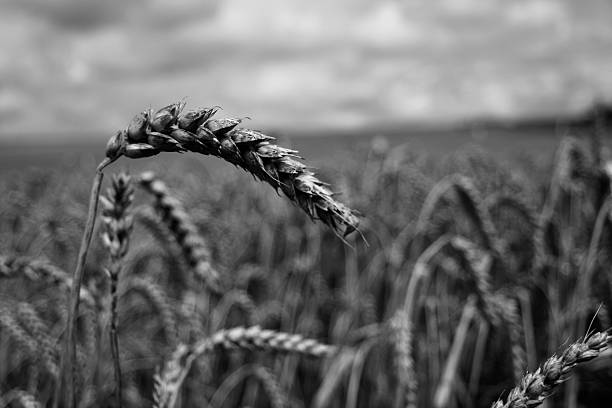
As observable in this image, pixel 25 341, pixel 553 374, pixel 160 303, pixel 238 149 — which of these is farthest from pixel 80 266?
pixel 160 303

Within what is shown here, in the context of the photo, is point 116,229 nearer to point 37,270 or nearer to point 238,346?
point 238,346

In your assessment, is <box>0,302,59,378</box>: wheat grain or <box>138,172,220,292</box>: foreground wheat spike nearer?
<box>138,172,220,292</box>: foreground wheat spike

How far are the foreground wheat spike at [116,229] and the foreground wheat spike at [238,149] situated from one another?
0.70 feet

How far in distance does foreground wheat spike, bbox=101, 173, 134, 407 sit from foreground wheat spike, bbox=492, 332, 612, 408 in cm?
65

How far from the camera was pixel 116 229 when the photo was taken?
0.97 metres

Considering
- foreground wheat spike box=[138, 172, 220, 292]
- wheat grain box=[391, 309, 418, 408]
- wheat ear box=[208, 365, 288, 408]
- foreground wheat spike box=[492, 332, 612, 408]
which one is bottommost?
wheat ear box=[208, 365, 288, 408]

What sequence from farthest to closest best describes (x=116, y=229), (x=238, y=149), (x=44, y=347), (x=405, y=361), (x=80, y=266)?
(x=405, y=361)
(x=44, y=347)
(x=116, y=229)
(x=80, y=266)
(x=238, y=149)

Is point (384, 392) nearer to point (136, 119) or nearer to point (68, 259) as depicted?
point (136, 119)

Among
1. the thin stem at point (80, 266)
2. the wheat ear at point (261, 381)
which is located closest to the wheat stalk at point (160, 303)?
Result: the wheat ear at point (261, 381)

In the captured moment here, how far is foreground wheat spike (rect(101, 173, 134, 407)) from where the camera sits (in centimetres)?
96

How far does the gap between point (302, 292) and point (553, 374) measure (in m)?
2.39

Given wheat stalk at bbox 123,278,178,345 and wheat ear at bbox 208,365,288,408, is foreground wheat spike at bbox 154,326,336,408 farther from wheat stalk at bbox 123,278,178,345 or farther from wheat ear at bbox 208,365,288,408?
wheat ear at bbox 208,365,288,408

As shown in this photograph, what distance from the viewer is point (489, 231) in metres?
2.30

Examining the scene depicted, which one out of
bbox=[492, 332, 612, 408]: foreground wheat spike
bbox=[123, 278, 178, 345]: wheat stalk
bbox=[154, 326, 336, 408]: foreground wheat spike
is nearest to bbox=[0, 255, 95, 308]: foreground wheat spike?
bbox=[154, 326, 336, 408]: foreground wheat spike
